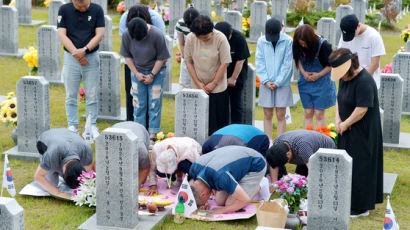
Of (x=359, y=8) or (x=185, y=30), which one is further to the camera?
(x=359, y=8)

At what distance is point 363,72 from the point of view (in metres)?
7.99

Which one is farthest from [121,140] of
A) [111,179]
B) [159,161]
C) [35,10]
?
[35,10]

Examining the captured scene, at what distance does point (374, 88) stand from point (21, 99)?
4.37 m

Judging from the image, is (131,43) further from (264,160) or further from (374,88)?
(374,88)

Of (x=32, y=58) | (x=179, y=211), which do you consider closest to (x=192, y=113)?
(x=179, y=211)

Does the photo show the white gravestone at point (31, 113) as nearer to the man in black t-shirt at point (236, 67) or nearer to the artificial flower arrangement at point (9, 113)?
the artificial flower arrangement at point (9, 113)

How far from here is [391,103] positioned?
1080cm

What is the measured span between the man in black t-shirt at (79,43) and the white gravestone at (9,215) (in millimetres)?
4373

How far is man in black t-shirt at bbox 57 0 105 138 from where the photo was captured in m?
10.4

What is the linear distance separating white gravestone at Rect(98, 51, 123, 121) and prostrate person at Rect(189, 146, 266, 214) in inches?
146

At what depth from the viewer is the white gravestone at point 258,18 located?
57.9 ft

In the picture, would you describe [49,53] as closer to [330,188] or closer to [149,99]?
[149,99]

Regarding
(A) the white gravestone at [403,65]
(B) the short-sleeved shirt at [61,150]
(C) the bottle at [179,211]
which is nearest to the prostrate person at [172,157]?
(C) the bottle at [179,211]

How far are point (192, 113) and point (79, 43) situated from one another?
2.17 meters
